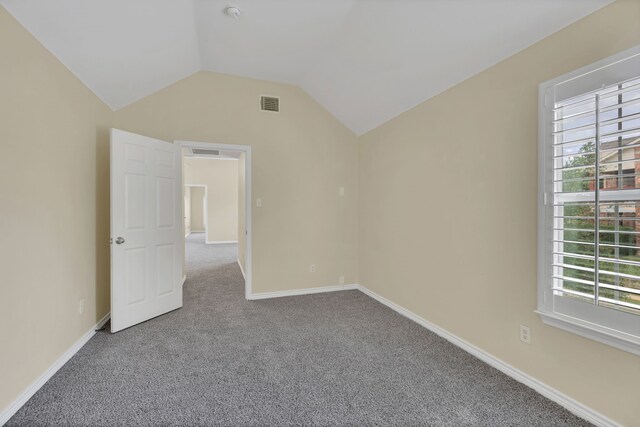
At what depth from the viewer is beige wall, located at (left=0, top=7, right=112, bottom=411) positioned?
1693 millimetres

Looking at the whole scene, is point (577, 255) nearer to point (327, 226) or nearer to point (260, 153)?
point (327, 226)

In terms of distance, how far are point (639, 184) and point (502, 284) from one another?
1020 millimetres

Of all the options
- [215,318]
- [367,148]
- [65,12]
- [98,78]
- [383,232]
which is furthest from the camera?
[367,148]

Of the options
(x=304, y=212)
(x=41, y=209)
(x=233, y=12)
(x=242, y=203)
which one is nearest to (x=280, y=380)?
(x=41, y=209)

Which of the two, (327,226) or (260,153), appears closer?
(260,153)

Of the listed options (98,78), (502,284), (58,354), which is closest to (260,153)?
(98,78)

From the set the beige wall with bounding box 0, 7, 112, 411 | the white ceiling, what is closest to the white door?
the beige wall with bounding box 0, 7, 112, 411

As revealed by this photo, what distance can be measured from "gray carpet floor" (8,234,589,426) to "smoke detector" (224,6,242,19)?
294 centimetres

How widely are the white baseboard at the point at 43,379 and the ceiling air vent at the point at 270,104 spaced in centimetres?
311

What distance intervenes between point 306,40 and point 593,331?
3213 millimetres

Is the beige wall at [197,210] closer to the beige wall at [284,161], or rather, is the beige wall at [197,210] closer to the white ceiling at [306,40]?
the beige wall at [284,161]

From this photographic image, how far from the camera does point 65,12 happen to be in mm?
1855

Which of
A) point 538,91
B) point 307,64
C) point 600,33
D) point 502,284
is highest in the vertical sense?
point 307,64

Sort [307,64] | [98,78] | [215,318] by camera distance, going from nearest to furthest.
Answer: [98,78]
[215,318]
[307,64]
